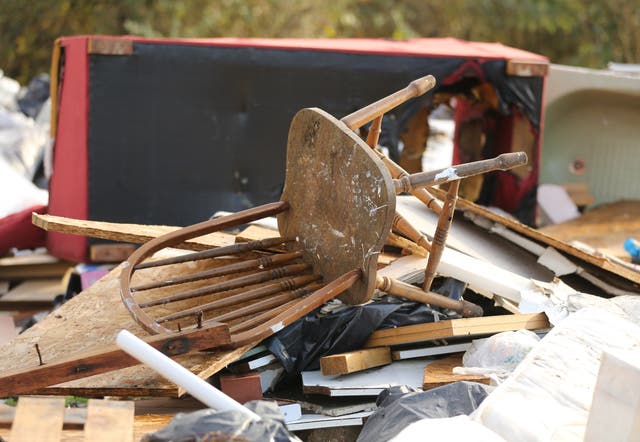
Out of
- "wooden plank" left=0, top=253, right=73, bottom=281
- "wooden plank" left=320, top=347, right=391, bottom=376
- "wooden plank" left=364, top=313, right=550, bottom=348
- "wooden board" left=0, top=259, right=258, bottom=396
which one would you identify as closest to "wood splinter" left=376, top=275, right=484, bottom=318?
"wooden plank" left=364, top=313, right=550, bottom=348

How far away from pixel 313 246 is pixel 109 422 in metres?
1.28

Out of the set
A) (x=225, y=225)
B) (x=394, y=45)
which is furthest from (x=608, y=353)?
(x=394, y=45)

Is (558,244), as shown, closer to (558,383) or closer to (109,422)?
(558,383)

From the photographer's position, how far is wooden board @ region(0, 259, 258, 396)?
306 cm

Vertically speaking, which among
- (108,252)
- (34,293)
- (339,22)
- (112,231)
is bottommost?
(34,293)

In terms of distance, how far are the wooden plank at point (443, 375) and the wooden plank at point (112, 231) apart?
1.25m

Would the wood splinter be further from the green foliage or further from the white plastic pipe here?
the green foliage

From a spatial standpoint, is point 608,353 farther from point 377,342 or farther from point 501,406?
point 377,342

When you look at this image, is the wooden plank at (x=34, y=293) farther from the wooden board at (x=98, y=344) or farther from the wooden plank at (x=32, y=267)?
the wooden board at (x=98, y=344)

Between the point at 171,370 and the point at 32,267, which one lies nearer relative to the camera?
the point at 171,370

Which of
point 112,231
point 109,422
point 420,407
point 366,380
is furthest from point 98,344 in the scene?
point 420,407

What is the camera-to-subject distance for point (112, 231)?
154 inches

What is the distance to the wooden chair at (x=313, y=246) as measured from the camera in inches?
126

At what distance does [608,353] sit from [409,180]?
1119 mm
